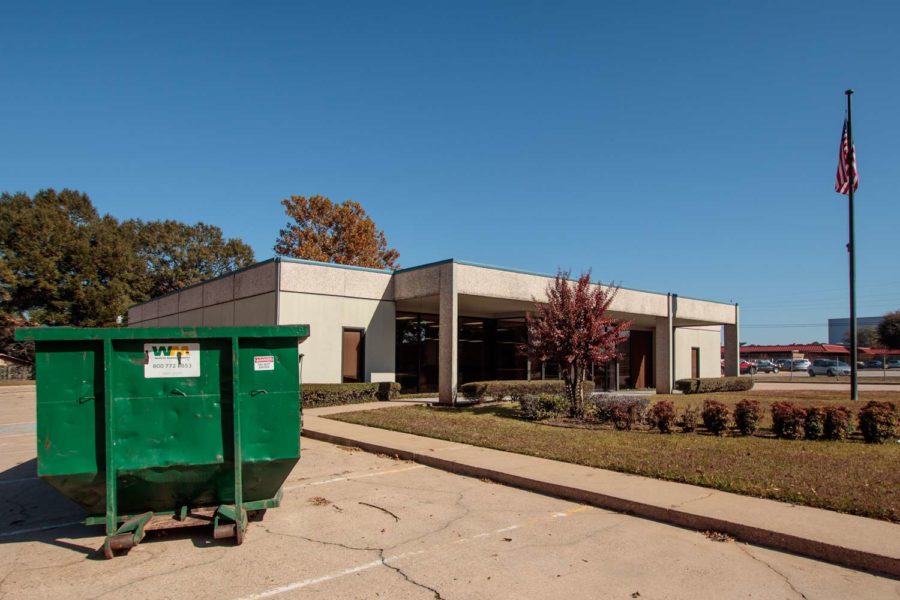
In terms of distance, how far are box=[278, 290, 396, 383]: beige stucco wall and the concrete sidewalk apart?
935 cm

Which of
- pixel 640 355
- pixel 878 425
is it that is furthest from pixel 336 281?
pixel 640 355

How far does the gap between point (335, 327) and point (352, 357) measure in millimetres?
1306

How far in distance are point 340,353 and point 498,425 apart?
→ 325 inches

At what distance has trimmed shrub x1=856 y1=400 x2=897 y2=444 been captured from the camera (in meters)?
10.7

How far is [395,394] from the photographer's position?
20.7 metres

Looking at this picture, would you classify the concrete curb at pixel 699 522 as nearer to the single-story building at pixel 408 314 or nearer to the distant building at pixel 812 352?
the single-story building at pixel 408 314

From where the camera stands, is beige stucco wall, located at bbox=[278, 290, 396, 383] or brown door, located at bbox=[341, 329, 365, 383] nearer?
beige stucco wall, located at bbox=[278, 290, 396, 383]

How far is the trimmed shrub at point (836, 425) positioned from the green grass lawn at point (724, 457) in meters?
0.26

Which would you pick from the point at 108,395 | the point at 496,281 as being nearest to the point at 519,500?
the point at 108,395

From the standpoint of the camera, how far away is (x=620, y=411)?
1327cm

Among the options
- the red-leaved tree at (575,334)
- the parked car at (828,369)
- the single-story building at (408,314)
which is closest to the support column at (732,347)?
the single-story building at (408,314)

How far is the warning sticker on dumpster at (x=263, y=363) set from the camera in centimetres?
598

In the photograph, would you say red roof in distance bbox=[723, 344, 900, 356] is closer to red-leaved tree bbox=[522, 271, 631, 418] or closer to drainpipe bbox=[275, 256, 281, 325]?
red-leaved tree bbox=[522, 271, 631, 418]

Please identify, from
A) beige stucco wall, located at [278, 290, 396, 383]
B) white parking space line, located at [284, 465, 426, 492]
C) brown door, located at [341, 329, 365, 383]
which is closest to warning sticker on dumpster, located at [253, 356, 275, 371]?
white parking space line, located at [284, 465, 426, 492]
